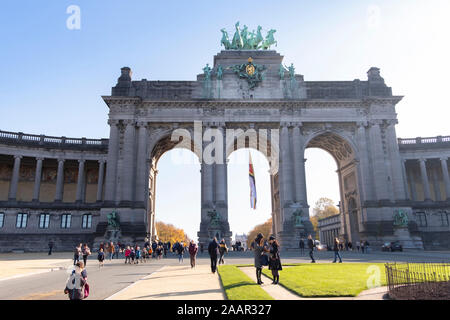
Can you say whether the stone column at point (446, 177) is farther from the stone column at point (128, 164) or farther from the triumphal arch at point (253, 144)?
the stone column at point (128, 164)

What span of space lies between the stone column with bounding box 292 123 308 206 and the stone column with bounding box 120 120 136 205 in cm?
2363

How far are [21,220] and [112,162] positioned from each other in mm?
19493

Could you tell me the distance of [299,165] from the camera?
5203 cm

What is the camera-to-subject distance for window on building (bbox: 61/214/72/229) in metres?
59.1

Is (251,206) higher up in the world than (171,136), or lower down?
lower down

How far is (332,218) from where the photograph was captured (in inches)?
3233

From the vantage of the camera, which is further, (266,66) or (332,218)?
(332,218)

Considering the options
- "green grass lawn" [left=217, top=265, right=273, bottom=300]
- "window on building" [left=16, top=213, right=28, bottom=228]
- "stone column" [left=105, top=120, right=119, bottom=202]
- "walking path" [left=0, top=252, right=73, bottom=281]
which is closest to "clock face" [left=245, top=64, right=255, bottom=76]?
"stone column" [left=105, top=120, right=119, bottom=202]

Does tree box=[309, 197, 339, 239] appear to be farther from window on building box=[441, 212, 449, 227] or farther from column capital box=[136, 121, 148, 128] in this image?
column capital box=[136, 121, 148, 128]
